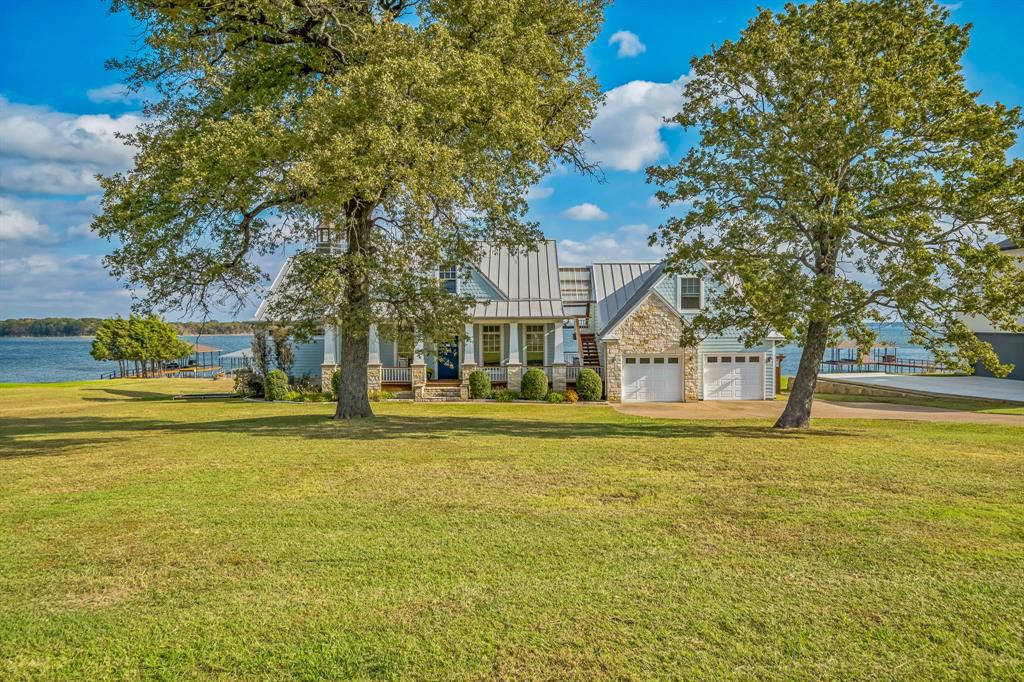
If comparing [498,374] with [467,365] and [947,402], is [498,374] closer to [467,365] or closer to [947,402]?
[467,365]

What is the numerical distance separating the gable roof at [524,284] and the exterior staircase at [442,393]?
317 centimetres

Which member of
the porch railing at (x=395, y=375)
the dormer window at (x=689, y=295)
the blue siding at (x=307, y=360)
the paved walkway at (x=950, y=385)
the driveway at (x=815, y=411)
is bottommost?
the driveway at (x=815, y=411)

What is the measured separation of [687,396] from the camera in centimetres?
2539

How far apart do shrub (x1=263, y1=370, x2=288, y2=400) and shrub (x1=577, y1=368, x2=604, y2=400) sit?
11218mm

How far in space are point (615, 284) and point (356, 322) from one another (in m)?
19.4

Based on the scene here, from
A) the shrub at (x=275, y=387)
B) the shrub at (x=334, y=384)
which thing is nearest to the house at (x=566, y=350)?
the shrub at (x=334, y=384)

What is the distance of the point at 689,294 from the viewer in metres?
26.4

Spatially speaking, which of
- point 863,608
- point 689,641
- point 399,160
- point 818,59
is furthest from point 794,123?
point 689,641

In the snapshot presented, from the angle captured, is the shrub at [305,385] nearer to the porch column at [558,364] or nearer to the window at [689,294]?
the porch column at [558,364]

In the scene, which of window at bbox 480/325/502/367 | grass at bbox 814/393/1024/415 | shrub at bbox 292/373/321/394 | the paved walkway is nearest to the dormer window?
grass at bbox 814/393/1024/415

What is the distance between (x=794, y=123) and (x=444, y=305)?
326 inches

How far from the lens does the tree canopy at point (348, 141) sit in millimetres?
10797

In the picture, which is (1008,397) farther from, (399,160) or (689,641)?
(689,641)

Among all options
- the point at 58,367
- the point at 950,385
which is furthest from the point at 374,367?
the point at 58,367
